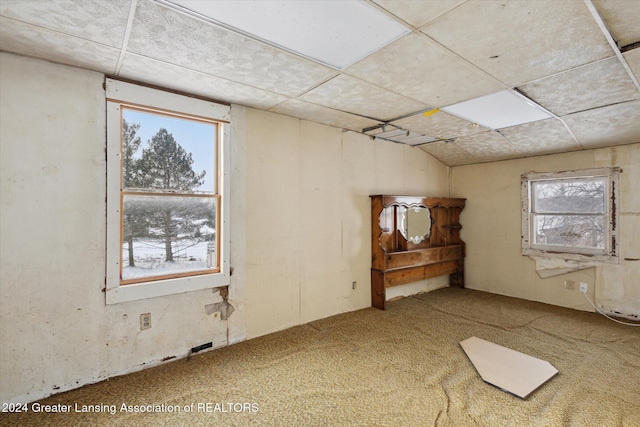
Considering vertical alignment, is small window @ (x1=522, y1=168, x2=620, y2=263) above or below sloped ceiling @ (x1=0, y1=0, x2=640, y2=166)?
below

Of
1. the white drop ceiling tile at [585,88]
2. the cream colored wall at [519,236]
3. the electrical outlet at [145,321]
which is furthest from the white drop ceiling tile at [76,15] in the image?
the cream colored wall at [519,236]

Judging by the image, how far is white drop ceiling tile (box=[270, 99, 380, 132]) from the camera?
9.42 ft

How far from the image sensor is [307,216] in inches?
132

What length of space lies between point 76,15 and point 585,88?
352cm

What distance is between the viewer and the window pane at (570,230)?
3797 millimetres

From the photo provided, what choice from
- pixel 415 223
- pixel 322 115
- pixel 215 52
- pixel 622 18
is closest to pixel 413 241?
pixel 415 223

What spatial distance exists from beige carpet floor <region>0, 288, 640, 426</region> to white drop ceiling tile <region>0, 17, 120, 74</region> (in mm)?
2313

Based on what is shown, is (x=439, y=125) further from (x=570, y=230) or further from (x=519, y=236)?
(x=570, y=230)

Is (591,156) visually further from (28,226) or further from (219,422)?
(28,226)

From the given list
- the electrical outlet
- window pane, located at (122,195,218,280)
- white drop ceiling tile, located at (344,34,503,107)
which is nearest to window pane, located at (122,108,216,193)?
window pane, located at (122,195,218,280)

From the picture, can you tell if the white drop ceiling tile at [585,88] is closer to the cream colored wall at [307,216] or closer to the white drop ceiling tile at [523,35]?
the white drop ceiling tile at [523,35]

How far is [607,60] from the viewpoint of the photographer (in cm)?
194

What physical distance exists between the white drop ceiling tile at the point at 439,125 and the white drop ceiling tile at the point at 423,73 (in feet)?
1.50

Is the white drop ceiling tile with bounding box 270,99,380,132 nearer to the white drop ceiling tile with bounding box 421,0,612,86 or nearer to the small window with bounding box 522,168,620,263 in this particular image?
the white drop ceiling tile with bounding box 421,0,612,86
